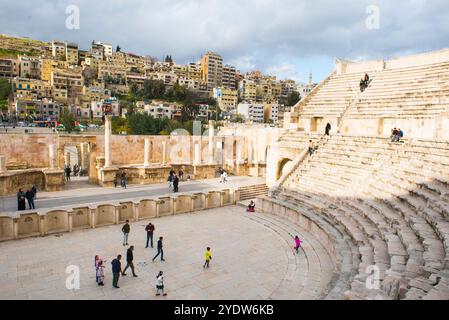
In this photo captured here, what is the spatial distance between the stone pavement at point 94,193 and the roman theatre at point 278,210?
0.39ft

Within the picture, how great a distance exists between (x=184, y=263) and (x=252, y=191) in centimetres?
1084

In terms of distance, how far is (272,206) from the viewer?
1714cm

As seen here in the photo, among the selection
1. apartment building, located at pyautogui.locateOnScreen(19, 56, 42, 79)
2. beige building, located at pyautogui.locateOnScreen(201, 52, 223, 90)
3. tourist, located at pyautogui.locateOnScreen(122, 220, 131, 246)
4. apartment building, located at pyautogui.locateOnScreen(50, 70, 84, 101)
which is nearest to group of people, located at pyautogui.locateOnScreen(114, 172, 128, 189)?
tourist, located at pyautogui.locateOnScreen(122, 220, 131, 246)

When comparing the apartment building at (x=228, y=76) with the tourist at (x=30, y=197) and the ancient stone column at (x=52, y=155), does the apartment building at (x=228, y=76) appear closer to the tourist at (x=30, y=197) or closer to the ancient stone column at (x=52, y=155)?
the ancient stone column at (x=52, y=155)

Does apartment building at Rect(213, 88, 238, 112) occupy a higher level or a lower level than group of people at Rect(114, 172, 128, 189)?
higher

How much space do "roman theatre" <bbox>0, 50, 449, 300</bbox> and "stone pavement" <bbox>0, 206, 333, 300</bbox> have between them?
2.3 inches

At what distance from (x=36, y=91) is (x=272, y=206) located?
83.7 m

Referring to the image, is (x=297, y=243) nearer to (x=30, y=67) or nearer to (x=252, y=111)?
(x=252, y=111)

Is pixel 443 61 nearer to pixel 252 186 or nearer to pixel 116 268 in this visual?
pixel 252 186

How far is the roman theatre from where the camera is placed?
901 centimetres

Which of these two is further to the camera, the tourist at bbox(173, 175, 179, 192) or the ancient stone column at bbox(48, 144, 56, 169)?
the tourist at bbox(173, 175, 179, 192)

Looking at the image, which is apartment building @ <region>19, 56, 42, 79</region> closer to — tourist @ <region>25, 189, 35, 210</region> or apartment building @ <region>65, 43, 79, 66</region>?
apartment building @ <region>65, 43, 79, 66</region>

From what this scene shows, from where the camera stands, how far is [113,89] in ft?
328
